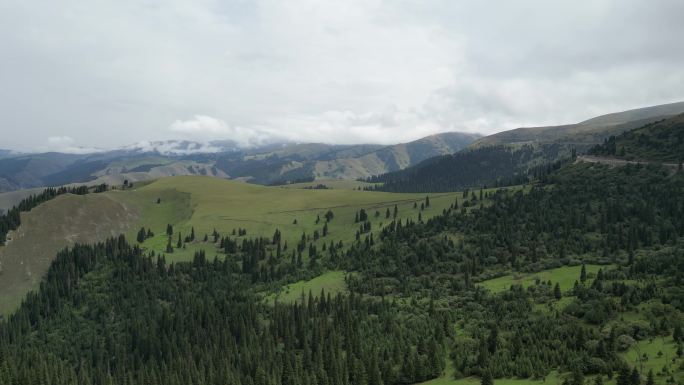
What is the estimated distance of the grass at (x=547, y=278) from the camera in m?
173


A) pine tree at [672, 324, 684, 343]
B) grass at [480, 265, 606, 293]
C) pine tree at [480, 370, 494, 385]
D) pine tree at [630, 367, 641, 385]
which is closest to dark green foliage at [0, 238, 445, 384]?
pine tree at [480, 370, 494, 385]

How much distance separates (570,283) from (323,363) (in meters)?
92.4

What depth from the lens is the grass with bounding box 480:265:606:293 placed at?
568 feet

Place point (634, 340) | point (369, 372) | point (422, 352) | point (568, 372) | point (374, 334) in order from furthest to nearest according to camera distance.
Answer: point (374, 334) → point (422, 352) → point (369, 372) → point (634, 340) → point (568, 372)

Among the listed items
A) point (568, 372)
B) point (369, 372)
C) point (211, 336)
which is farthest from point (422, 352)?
point (211, 336)

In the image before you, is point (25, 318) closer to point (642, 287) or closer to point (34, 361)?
point (34, 361)

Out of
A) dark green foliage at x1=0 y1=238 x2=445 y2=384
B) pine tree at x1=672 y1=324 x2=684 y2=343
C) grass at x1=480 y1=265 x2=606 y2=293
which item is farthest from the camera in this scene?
grass at x1=480 y1=265 x2=606 y2=293

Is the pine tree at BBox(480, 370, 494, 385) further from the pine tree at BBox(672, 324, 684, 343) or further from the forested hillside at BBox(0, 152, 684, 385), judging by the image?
the pine tree at BBox(672, 324, 684, 343)

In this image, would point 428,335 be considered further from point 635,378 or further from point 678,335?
point 678,335

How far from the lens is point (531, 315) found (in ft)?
483

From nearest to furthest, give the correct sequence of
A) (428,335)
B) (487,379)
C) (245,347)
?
(487,379) < (428,335) < (245,347)

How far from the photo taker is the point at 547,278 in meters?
181

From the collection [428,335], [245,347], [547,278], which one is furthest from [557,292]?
[245,347]

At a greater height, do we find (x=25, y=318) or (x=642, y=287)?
(x=642, y=287)
